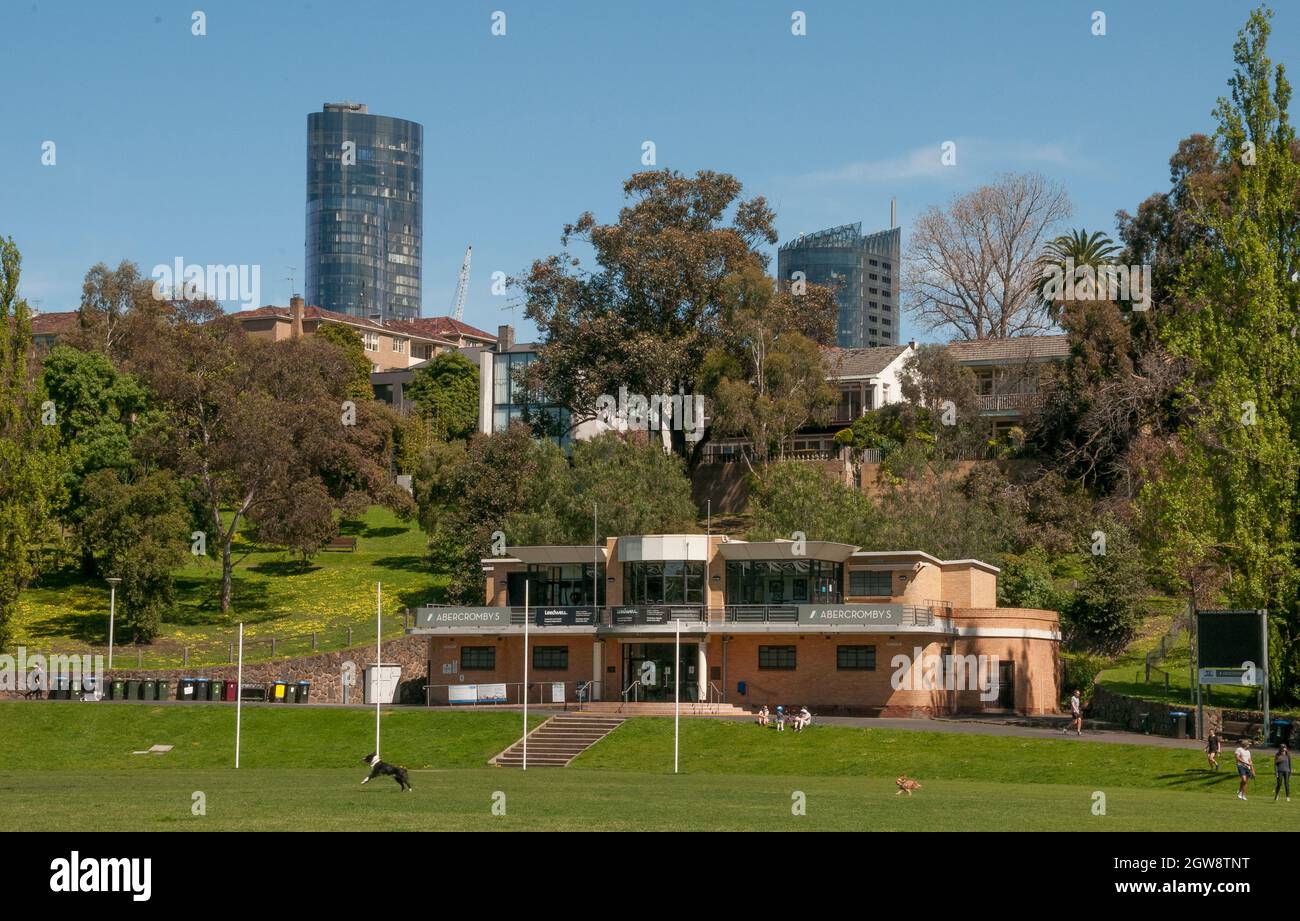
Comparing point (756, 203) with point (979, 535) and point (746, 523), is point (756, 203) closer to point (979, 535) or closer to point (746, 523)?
point (746, 523)

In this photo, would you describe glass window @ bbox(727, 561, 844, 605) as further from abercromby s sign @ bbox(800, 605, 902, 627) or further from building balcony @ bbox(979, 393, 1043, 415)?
building balcony @ bbox(979, 393, 1043, 415)

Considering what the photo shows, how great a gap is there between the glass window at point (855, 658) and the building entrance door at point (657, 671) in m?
6.00

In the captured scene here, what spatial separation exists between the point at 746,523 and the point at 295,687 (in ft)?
116

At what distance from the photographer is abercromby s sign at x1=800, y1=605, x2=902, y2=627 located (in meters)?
61.3

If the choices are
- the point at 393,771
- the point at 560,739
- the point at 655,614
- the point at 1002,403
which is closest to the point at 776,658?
the point at 655,614

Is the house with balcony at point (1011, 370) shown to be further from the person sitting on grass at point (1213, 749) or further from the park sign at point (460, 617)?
the person sitting on grass at point (1213, 749)

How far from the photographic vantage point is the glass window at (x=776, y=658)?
210 ft

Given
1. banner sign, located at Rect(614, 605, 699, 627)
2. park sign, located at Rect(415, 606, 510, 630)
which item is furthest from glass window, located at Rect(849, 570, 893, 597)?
park sign, located at Rect(415, 606, 510, 630)

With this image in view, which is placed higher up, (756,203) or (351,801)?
(756,203)

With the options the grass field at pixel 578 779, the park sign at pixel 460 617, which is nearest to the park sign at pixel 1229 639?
the grass field at pixel 578 779

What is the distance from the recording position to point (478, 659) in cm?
6838

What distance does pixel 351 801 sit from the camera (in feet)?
103

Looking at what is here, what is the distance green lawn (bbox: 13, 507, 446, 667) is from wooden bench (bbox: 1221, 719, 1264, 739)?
135ft
